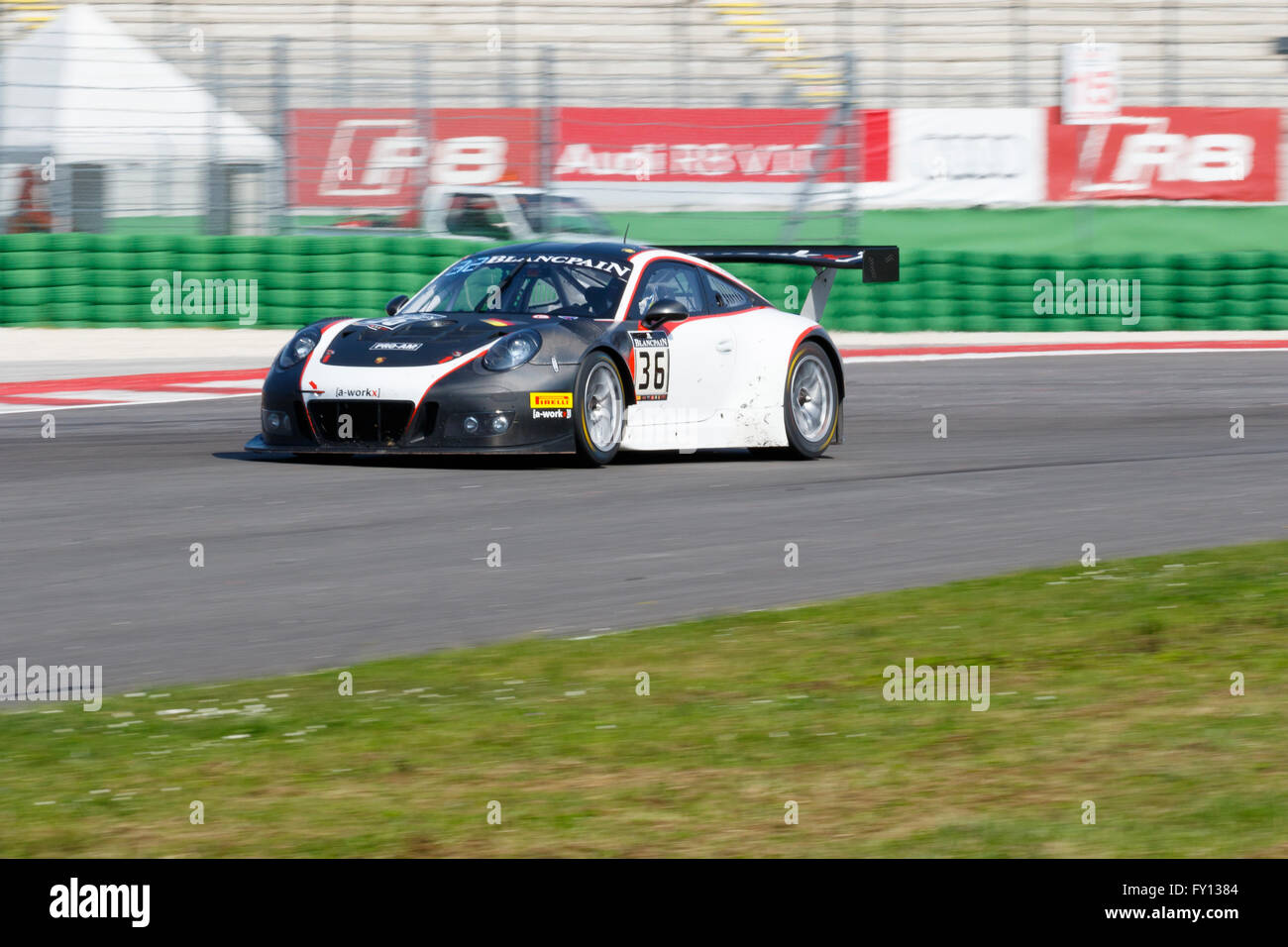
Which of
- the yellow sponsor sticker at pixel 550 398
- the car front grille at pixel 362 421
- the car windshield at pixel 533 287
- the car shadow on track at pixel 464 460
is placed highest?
the car windshield at pixel 533 287

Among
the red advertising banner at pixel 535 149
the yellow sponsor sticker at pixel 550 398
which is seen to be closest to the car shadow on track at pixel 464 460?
the yellow sponsor sticker at pixel 550 398

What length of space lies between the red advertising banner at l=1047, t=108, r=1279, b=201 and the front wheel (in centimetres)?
1441

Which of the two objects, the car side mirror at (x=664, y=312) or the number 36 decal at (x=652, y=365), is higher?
the car side mirror at (x=664, y=312)

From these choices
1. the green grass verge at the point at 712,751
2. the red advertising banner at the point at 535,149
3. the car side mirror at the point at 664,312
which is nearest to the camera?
the green grass verge at the point at 712,751

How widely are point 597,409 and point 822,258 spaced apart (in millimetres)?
1958

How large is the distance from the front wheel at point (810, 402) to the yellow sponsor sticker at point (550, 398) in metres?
1.65

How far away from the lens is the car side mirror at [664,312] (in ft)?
36.0

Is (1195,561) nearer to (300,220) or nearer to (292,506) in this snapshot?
(292,506)

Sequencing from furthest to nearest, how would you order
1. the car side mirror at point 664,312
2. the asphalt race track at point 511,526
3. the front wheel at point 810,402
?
the front wheel at point 810,402 → the car side mirror at point 664,312 → the asphalt race track at point 511,526

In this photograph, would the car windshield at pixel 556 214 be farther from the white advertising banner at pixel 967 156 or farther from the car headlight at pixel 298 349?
the car headlight at pixel 298 349

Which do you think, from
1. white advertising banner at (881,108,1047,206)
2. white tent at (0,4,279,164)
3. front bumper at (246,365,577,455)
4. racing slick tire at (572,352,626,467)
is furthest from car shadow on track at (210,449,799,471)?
white advertising banner at (881,108,1047,206)

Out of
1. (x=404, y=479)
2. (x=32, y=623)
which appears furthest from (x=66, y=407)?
(x=32, y=623)

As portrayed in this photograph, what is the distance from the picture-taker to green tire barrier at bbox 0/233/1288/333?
20.0 meters

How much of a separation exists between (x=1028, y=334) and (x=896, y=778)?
1763 centimetres
